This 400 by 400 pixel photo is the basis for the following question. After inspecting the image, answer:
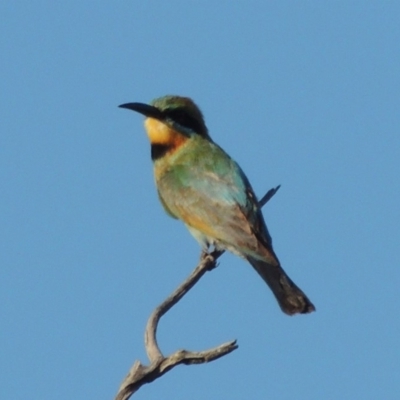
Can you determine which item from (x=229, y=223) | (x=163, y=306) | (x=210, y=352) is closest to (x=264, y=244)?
(x=229, y=223)

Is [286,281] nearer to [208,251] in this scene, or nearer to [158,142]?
[208,251]

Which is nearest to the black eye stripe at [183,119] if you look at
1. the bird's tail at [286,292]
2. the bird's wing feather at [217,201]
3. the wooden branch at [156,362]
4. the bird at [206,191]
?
the bird at [206,191]

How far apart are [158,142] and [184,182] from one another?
0.40m

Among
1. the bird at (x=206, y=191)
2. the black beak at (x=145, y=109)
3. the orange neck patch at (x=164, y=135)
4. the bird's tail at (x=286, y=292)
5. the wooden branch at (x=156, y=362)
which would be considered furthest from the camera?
the orange neck patch at (x=164, y=135)

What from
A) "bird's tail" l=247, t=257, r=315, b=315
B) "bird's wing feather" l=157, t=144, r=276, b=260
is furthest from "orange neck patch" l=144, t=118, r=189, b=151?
"bird's tail" l=247, t=257, r=315, b=315

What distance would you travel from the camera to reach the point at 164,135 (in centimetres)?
620

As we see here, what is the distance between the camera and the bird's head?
6.20 metres

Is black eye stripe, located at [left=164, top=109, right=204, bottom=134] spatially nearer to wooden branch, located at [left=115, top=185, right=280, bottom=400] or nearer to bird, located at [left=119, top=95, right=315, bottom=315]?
bird, located at [left=119, top=95, right=315, bottom=315]

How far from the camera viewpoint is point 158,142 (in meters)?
6.22

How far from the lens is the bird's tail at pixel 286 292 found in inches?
201

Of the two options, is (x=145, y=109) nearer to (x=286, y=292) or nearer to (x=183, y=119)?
(x=183, y=119)

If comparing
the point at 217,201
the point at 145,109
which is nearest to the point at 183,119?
the point at 145,109

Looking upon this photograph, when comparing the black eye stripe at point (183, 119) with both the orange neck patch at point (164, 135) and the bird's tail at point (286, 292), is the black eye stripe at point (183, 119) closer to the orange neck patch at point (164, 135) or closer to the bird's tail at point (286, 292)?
the orange neck patch at point (164, 135)

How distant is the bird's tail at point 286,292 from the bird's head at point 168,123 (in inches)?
49.1
